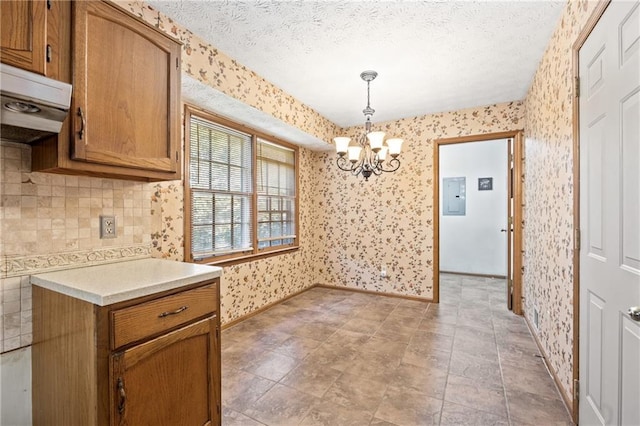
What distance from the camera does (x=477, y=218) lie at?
17.8 feet

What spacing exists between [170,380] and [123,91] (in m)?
1.38

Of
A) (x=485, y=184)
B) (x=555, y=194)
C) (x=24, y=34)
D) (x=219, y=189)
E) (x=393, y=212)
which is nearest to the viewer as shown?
(x=24, y=34)

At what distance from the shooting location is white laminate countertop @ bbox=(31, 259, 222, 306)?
1.09 metres

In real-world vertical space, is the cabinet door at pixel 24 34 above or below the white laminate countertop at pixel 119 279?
above

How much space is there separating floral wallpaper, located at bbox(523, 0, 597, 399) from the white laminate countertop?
2.10m

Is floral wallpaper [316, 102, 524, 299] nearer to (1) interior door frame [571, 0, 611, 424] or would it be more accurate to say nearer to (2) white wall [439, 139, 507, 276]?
(2) white wall [439, 139, 507, 276]

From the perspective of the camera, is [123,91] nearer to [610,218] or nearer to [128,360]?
[128,360]

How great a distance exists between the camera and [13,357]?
1326 mm

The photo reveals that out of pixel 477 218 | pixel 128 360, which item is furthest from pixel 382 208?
pixel 128 360

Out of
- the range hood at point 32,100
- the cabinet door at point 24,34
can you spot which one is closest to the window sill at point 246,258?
the range hood at point 32,100

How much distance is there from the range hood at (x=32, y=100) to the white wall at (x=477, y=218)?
520 centimetres

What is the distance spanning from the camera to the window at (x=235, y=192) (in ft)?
8.80

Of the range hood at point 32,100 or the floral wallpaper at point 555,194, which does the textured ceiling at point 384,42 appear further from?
the range hood at point 32,100

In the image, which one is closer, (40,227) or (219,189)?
(40,227)
